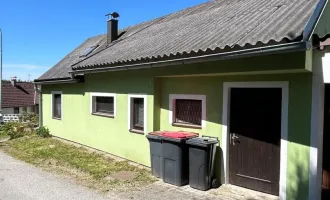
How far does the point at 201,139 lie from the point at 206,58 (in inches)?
71.3

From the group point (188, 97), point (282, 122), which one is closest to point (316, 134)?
point (282, 122)

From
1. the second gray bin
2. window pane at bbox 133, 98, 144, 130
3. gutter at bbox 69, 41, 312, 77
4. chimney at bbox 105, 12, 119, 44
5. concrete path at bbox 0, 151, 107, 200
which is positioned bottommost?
concrete path at bbox 0, 151, 107, 200

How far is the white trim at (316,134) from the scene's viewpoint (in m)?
5.15

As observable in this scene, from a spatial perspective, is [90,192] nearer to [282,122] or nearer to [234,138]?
[234,138]

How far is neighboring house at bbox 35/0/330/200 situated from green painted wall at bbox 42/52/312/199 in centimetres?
2

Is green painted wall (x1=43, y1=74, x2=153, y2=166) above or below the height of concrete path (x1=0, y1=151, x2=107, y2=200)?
above

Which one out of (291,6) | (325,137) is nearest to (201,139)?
(325,137)

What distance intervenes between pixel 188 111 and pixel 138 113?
2100 mm

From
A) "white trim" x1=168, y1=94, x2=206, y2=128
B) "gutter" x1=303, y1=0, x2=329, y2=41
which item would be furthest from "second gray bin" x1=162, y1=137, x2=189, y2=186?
"gutter" x1=303, y1=0, x2=329, y2=41

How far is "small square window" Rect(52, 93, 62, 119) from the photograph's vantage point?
48.6 feet

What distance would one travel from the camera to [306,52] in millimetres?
4824

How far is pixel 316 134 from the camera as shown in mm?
5195

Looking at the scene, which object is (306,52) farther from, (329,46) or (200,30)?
(200,30)

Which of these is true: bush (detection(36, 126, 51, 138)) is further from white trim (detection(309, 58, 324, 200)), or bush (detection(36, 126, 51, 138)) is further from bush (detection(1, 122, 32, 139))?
white trim (detection(309, 58, 324, 200))
